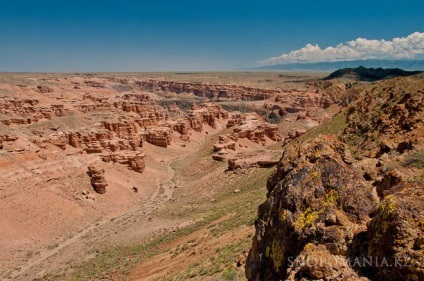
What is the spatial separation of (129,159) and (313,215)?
4096 cm

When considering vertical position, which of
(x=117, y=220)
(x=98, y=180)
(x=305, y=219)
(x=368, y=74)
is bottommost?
(x=117, y=220)

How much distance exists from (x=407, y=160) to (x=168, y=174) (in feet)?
142

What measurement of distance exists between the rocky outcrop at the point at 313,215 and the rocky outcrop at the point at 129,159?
38.3m

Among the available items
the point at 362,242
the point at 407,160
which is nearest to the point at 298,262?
the point at 362,242

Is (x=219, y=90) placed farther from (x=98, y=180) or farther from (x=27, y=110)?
(x=98, y=180)

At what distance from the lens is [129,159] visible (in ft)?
153

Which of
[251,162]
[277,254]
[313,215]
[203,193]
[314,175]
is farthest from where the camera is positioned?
[251,162]

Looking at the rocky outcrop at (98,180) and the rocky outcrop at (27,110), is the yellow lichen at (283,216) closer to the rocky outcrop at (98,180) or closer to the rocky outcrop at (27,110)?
the rocky outcrop at (98,180)

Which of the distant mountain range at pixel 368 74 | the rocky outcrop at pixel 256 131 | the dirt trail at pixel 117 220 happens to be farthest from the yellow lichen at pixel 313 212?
the distant mountain range at pixel 368 74

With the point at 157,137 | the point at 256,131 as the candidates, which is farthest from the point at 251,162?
the point at 157,137

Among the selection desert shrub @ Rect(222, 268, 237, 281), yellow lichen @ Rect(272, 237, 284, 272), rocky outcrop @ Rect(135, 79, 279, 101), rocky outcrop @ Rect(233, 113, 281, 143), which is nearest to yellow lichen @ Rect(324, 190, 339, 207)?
yellow lichen @ Rect(272, 237, 284, 272)

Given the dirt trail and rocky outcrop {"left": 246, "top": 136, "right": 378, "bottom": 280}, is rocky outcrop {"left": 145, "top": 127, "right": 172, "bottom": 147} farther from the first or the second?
rocky outcrop {"left": 246, "top": 136, "right": 378, "bottom": 280}

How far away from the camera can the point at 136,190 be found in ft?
137

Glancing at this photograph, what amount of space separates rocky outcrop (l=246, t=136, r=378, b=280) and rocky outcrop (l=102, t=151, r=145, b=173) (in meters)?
38.3
